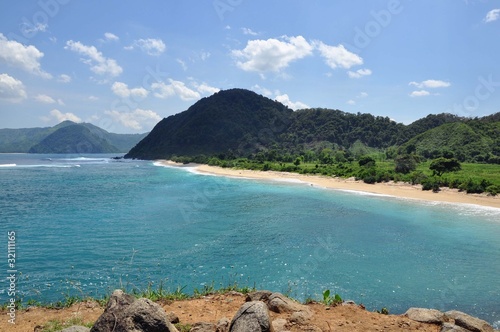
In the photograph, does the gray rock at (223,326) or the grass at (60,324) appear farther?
the grass at (60,324)

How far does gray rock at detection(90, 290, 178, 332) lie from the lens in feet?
21.5

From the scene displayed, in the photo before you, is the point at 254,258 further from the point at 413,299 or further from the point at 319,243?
the point at 413,299

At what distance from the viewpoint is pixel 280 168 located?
91.3 meters

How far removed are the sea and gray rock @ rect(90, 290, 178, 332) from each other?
16.6 feet

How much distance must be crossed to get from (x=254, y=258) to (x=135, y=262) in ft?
23.0

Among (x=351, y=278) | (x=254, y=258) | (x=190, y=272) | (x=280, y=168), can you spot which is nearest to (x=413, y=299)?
(x=351, y=278)

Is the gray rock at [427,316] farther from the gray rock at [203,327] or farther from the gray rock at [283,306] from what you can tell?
the gray rock at [203,327]

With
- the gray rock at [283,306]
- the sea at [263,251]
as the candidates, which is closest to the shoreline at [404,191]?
the sea at [263,251]

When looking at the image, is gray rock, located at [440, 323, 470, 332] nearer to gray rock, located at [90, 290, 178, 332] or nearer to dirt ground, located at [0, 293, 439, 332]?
dirt ground, located at [0, 293, 439, 332]

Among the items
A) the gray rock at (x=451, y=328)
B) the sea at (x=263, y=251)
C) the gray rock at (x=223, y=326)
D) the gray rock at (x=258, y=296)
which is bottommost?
the sea at (x=263, y=251)

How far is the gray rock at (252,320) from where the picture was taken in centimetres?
667

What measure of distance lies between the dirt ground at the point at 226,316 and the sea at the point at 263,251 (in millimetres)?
1349

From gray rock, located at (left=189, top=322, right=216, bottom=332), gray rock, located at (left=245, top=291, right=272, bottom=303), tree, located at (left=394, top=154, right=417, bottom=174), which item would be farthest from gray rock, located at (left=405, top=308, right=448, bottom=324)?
tree, located at (left=394, top=154, right=417, bottom=174)

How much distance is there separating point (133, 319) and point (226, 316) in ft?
10.4
